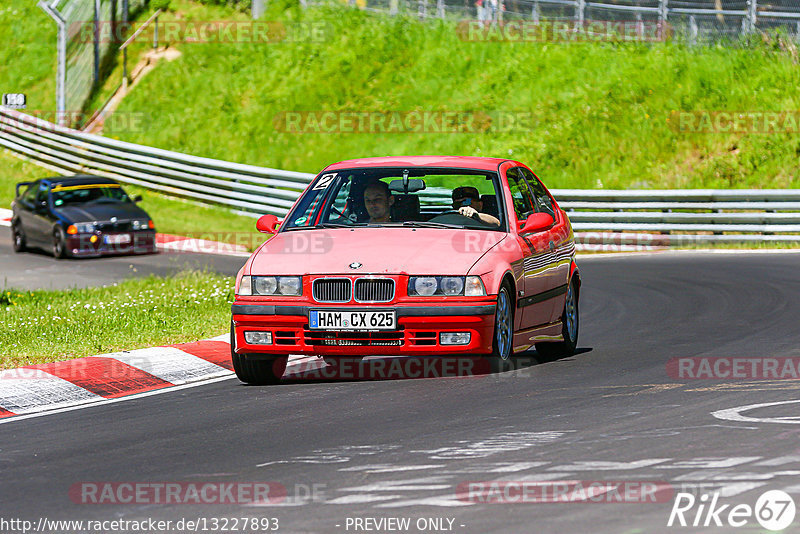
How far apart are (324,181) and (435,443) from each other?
421 cm

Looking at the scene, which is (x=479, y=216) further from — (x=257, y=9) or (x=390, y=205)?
(x=257, y=9)

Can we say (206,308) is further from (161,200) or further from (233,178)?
(161,200)

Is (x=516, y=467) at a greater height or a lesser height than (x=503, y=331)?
lesser

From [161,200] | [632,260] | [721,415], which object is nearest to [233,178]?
[161,200]

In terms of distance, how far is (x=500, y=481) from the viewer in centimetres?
613

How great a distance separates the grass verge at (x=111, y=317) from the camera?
37.7 feet

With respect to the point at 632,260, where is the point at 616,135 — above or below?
above

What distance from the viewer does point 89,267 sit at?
22.3 m

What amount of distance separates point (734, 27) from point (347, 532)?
28214 mm

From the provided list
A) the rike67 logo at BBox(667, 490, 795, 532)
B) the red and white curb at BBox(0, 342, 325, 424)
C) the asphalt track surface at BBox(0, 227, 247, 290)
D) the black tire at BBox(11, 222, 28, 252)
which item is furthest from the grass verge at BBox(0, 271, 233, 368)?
the black tire at BBox(11, 222, 28, 252)

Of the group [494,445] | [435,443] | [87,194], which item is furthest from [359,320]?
[87,194]

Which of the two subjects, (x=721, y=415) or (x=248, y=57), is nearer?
(x=721, y=415)

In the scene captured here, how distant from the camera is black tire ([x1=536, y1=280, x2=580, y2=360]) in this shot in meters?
11.1

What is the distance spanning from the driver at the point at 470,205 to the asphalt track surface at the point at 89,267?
957cm
